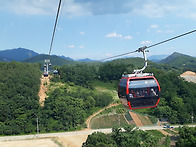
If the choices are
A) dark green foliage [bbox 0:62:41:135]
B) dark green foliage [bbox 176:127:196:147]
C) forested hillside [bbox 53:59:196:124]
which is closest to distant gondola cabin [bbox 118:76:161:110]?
dark green foliage [bbox 176:127:196:147]

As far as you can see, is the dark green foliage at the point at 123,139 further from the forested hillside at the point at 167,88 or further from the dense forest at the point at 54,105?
the forested hillside at the point at 167,88

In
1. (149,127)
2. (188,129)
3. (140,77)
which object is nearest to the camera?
(140,77)

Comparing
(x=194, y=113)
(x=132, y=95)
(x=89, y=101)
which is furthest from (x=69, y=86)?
(x=132, y=95)

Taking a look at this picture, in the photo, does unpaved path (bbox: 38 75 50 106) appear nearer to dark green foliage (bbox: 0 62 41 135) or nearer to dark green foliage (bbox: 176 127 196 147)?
dark green foliage (bbox: 0 62 41 135)

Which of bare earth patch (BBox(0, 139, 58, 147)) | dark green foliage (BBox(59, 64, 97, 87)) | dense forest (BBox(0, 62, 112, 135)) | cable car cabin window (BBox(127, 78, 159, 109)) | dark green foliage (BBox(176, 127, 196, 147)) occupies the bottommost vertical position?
bare earth patch (BBox(0, 139, 58, 147))

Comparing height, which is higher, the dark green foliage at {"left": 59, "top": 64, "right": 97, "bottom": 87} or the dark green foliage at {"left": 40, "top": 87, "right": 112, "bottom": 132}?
the dark green foliage at {"left": 59, "top": 64, "right": 97, "bottom": 87}

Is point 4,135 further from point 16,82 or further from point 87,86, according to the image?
point 87,86

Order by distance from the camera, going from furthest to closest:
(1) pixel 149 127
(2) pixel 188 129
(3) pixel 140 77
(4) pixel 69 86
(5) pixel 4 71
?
(4) pixel 69 86 → (5) pixel 4 71 → (1) pixel 149 127 → (2) pixel 188 129 → (3) pixel 140 77
